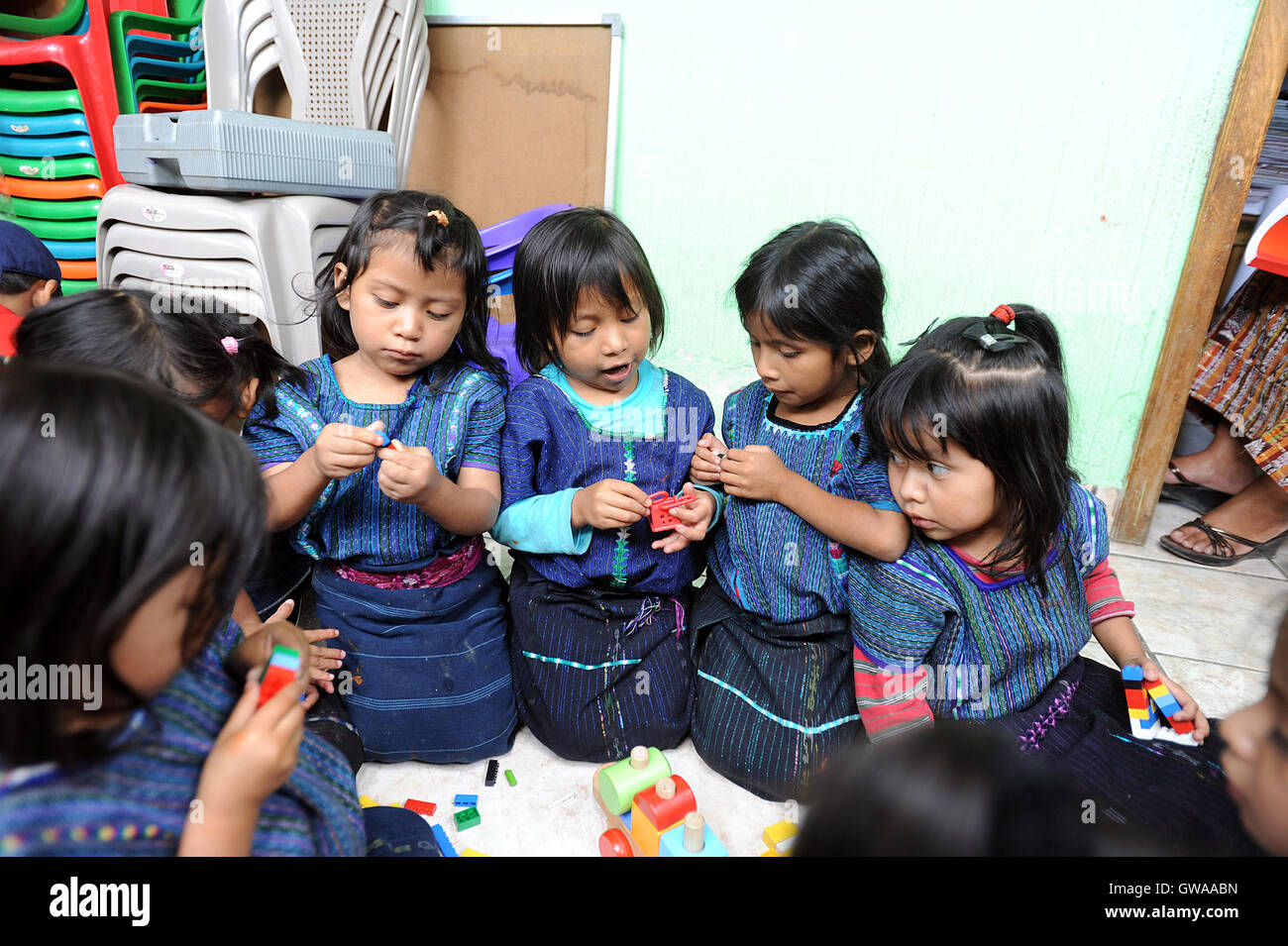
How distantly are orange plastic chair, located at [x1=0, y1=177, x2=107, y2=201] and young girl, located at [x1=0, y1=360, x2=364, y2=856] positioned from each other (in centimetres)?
255

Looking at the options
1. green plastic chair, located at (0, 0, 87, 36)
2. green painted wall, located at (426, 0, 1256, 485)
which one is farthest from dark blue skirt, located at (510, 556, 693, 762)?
green plastic chair, located at (0, 0, 87, 36)

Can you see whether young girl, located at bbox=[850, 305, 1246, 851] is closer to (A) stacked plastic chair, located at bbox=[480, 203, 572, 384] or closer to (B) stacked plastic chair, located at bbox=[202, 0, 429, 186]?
(A) stacked plastic chair, located at bbox=[480, 203, 572, 384]

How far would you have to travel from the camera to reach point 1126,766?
1.19 metres

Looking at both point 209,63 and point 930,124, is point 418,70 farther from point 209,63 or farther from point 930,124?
point 930,124

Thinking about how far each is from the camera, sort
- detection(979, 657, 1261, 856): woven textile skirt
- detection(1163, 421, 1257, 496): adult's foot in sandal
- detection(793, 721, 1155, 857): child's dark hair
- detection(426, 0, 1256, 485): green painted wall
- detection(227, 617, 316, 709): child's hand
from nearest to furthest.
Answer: detection(793, 721, 1155, 857): child's dark hair → detection(227, 617, 316, 709): child's hand → detection(979, 657, 1261, 856): woven textile skirt → detection(426, 0, 1256, 485): green painted wall → detection(1163, 421, 1257, 496): adult's foot in sandal

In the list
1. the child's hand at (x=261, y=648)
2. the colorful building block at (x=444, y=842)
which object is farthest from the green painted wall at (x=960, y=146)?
the child's hand at (x=261, y=648)

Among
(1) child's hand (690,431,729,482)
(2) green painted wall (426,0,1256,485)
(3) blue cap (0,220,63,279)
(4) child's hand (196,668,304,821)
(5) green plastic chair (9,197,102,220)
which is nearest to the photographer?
(4) child's hand (196,668,304,821)

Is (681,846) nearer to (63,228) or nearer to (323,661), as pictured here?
(323,661)

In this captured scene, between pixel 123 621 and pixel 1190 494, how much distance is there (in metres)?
3.01

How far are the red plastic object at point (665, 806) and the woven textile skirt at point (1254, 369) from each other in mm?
1999

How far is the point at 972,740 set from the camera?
0.55m

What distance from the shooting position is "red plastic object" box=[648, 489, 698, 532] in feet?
4.33

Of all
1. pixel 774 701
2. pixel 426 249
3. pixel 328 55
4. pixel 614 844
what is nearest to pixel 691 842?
pixel 614 844
